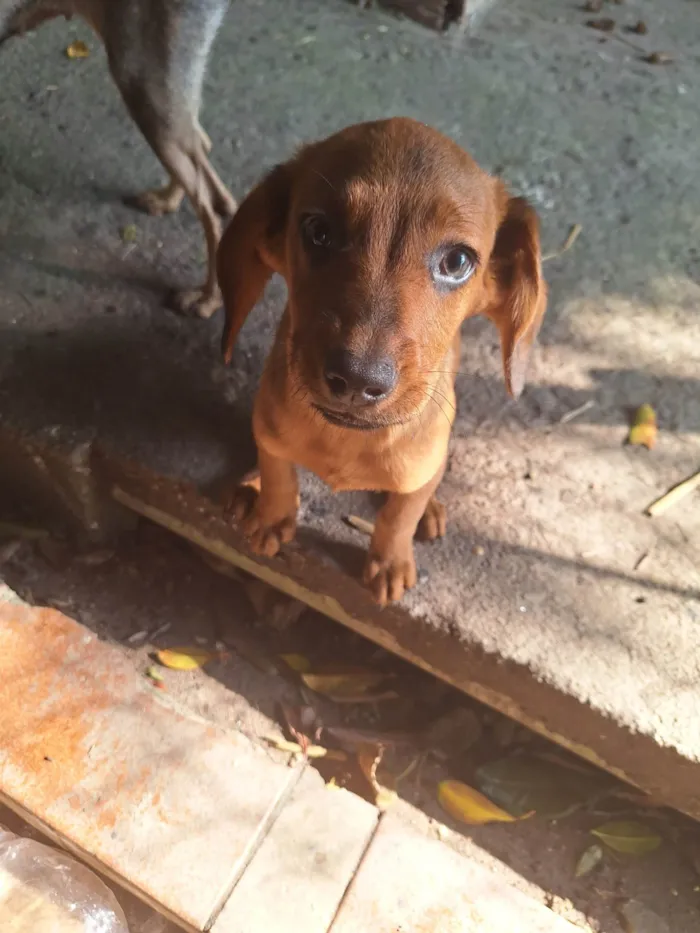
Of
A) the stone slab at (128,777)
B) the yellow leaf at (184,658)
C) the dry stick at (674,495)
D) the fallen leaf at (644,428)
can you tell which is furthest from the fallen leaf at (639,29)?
the stone slab at (128,777)

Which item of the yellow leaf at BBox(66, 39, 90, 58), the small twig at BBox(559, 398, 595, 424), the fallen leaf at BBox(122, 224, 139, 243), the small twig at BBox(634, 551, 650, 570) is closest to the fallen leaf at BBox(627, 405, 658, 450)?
the small twig at BBox(559, 398, 595, 424)

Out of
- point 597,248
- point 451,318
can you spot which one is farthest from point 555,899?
point 597,248

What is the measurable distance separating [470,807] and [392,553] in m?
0.78

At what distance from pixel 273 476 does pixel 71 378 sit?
0.83 metres

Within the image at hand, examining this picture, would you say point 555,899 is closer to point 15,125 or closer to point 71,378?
point 71,378

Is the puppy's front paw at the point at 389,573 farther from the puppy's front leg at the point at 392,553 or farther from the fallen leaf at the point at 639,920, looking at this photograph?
the fallen leaf at the point at 639,920

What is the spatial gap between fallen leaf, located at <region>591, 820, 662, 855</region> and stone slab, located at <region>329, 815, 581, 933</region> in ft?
1.00

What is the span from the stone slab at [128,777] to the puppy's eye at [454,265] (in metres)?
1.30

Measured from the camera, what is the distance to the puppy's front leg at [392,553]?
185 centimetres

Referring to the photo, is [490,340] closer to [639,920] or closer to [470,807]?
[470,807]

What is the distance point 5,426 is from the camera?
2.25 metres

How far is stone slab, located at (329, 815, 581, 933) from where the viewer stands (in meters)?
1.83

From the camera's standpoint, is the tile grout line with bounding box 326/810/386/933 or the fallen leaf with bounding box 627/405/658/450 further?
the fallen leaf with bounding box 627/405/658/450

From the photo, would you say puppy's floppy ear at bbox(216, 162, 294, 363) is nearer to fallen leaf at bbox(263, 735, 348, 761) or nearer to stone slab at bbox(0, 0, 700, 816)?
stone slab at bbox(0, 0, 700, 816)
